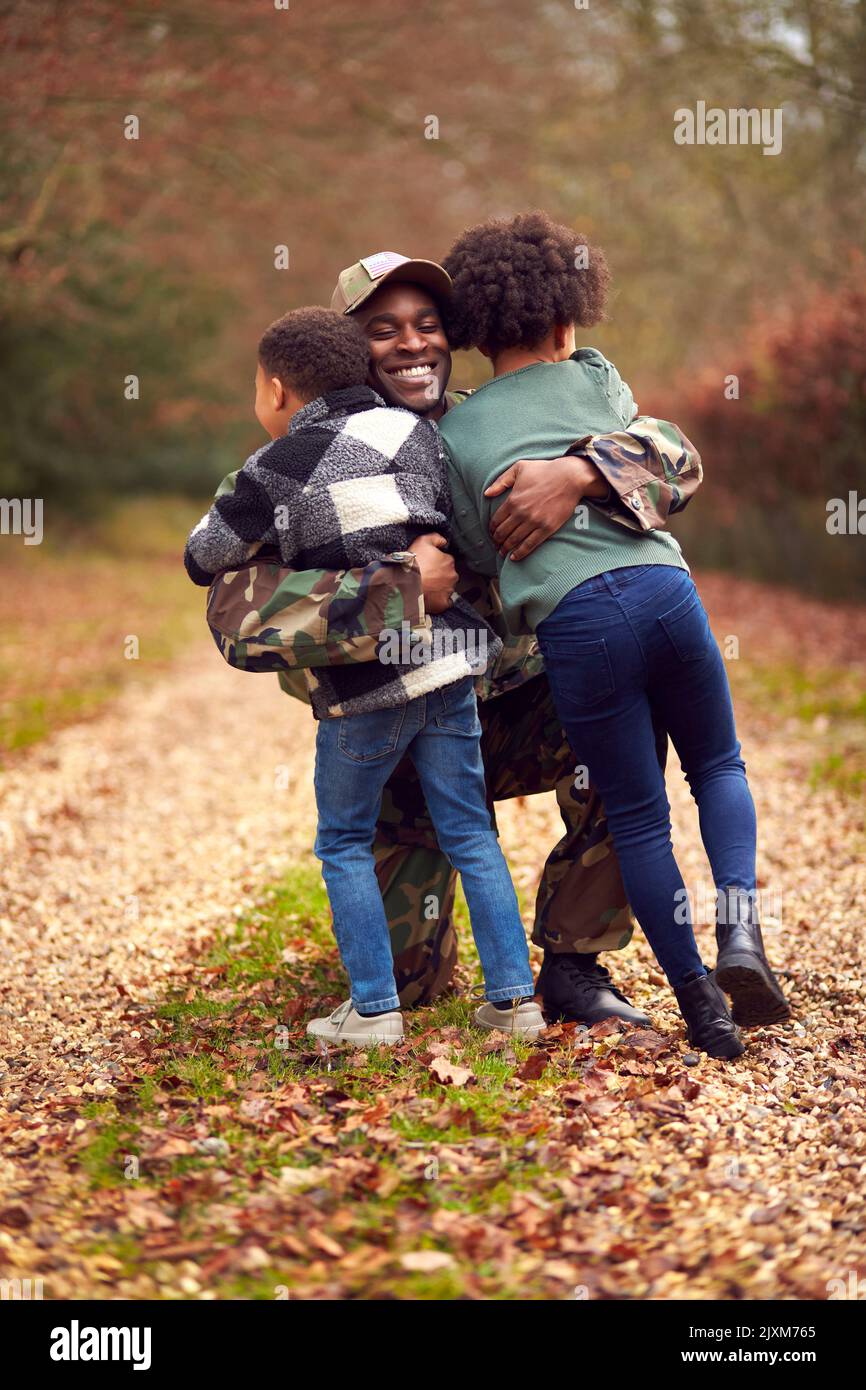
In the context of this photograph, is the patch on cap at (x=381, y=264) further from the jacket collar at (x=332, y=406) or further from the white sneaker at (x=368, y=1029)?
the white sneaker at (x=368, y=1029)

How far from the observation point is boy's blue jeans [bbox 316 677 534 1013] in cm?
320

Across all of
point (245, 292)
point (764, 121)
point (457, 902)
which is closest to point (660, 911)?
point (457, 902)

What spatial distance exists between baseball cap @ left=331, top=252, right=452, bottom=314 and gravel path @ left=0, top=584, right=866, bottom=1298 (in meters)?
2.01

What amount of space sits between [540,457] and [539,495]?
14 cm

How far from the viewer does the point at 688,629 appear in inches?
119

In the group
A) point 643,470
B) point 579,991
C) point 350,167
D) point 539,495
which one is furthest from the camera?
point 350,167

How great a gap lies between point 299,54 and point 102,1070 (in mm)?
11405

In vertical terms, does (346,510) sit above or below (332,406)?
below

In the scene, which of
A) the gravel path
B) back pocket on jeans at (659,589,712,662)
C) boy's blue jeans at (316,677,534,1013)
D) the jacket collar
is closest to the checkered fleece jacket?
the jacket collar

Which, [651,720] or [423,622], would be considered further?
[651,720]

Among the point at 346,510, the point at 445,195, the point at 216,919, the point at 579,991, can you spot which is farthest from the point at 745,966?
the point at 445,195

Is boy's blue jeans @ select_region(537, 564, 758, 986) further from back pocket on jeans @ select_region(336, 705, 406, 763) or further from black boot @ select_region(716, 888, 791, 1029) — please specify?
back pocket on jeans @ select_region(336, 705, 406, 763)

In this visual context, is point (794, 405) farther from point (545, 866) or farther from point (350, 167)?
point (545, 866)

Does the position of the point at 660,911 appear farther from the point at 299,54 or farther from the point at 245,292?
the point at 245,292
